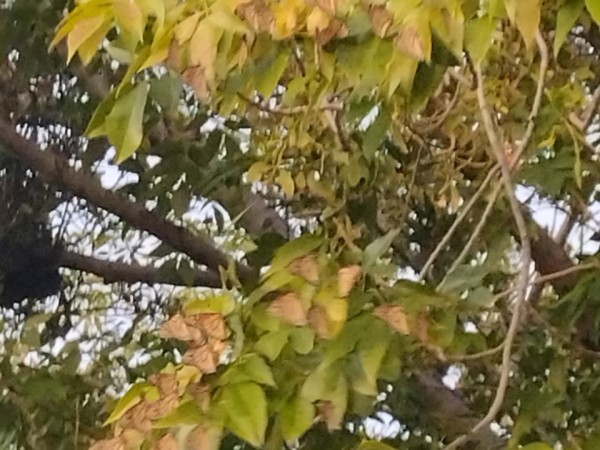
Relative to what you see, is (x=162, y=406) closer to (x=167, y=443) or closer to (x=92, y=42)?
(x=167, y=443)

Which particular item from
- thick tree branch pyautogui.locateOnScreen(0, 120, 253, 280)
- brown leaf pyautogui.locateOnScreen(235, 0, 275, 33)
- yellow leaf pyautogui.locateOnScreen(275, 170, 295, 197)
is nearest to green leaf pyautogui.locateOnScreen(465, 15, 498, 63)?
brown leaf pyautogui.locateOnScreen(235, 0, 275, 33)

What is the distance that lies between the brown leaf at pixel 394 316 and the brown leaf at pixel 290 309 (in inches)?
2.0

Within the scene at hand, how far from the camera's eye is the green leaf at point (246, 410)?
1.88ft

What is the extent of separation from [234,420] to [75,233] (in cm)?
96

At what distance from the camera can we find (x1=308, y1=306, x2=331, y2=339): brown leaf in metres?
0.61

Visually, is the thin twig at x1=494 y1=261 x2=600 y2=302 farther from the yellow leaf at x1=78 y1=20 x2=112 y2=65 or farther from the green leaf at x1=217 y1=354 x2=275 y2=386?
the yellow leaf at x1=78 y1=20 x2=112 y2=65

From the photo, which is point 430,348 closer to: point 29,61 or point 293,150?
point 293,150

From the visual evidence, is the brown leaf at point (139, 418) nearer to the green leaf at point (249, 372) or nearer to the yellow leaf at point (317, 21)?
the green leaf at point (249, 372)

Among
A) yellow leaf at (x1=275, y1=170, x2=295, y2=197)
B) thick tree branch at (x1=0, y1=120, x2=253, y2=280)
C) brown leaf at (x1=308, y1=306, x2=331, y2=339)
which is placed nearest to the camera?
brown leaf at (x1=308, y1=306, x2=331, y2=339)

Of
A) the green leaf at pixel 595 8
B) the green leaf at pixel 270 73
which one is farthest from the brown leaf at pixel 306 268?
the green leaf at pixel 595 8

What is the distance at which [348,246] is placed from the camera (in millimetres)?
845

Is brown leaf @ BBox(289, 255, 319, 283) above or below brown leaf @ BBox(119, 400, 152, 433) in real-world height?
above

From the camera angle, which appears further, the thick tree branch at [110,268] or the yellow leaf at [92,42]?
the thick tree branch at [110,268]

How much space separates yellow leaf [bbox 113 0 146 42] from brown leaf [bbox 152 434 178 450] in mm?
213
